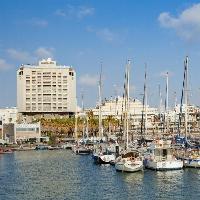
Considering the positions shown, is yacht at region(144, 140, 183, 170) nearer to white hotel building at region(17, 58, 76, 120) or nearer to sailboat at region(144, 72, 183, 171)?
sailboat at region(144, 72, 183, 171)

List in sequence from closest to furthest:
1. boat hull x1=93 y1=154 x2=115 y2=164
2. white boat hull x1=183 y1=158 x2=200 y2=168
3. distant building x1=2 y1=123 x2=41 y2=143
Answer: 1. white boat hull x1=183 y1=158 x2=200 y2=168
2. boat hull x1=93 y1=154 x2=115 y2=164
3. distant building x1=2 y1=123 x2=41 y2=143

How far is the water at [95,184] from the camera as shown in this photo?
139 ft

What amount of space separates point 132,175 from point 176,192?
1103 cm

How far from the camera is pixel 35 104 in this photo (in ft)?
587

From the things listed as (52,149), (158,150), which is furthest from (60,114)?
(158,150)

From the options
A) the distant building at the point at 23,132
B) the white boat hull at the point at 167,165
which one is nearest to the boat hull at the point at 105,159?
the white boat hull at the point at 167,165

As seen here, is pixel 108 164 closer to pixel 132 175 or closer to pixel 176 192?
pixel 132 175

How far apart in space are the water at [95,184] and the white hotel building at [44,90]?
374 ft

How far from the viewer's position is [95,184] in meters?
49.5

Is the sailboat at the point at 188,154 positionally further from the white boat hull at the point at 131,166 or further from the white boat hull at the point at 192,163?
the white boat hull at the point at 131,166

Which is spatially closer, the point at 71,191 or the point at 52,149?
the point at 71,191

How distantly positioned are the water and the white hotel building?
113875 millimetres

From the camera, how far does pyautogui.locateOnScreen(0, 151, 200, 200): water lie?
42.4 m


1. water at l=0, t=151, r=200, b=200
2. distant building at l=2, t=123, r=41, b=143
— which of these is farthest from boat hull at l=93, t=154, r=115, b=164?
distant building at l=2, t=123, r=41, b=143
